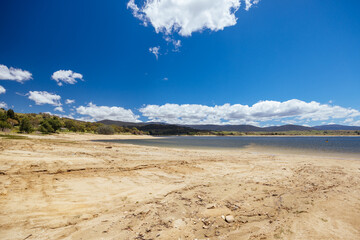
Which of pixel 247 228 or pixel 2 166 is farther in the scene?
pixel 2 166

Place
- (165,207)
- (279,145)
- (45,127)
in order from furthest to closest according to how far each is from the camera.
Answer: (45,127) → (279,145) → (165,207)

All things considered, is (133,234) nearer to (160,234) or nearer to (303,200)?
(160,234)

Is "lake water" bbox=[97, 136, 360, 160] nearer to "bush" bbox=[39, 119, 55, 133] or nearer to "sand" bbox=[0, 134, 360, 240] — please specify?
"bush" bbox=[39, 119, 55, 133]

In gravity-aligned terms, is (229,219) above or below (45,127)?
below

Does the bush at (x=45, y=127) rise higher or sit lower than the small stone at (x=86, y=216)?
higher

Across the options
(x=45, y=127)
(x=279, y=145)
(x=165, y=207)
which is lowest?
(x=279, y=145)

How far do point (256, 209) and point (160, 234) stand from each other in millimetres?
3593

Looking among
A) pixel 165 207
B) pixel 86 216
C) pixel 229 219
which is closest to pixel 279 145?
pixel 229 219

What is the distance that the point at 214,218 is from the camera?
15.7ft

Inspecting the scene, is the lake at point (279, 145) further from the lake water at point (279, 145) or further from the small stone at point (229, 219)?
the small stone at point (229, 219)

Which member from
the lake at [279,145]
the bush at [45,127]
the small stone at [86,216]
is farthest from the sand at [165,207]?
the bush at [45,127]

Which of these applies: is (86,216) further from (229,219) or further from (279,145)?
(279,145)

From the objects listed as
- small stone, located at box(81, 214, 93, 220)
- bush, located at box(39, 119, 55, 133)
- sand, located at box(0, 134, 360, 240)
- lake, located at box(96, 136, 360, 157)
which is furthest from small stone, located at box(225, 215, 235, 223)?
bush, located at box(39, 119, 55, 133)

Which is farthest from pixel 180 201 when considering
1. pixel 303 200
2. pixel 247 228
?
pixel 303 200
